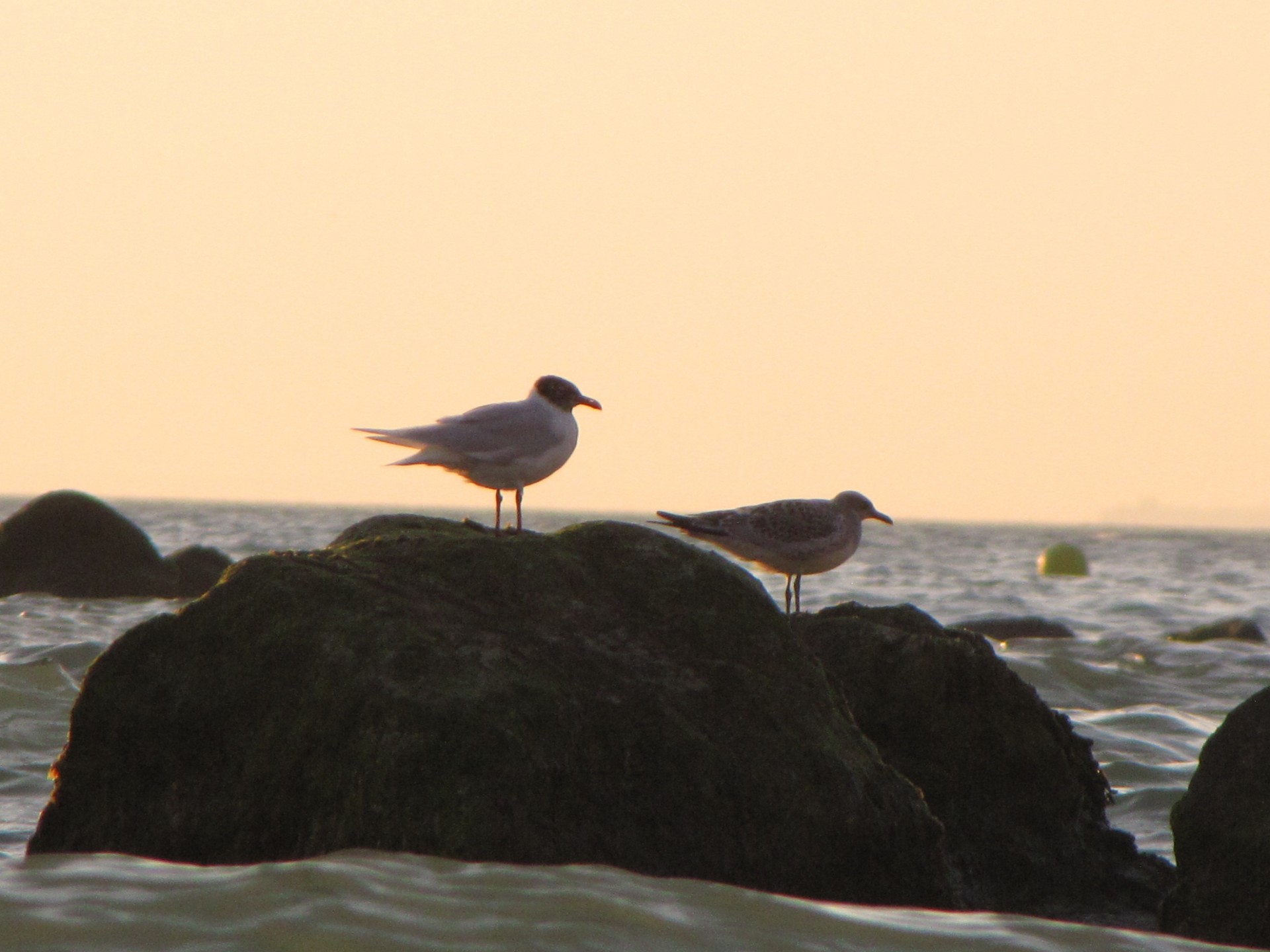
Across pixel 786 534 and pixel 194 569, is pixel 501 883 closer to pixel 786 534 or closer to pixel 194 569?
pixel 786 534

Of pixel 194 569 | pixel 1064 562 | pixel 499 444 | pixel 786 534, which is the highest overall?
pixel 499 444

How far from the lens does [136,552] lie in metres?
19.1

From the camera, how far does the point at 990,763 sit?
22.7 ft

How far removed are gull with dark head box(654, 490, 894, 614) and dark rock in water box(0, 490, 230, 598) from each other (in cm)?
968

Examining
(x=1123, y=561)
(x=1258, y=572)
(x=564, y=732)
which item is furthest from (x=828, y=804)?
(x=1123, y=561)

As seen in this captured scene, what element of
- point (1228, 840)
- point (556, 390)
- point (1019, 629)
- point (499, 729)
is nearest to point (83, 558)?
point (1019, 629)

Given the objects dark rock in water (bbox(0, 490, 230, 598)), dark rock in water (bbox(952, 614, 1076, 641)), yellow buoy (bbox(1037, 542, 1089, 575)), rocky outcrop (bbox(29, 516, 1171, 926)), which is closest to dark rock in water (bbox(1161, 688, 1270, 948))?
rocky outcrop (bbox(29, 516, 1171, 926))

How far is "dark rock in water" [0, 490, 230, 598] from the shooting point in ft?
60.4

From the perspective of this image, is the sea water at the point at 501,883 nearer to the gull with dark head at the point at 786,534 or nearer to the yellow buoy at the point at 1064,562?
the gull with dark head at the point at 786,534

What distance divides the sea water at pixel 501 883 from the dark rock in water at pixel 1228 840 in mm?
731

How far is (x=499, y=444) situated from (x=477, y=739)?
3.39 m

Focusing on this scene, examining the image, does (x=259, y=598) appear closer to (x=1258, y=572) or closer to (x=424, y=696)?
(x=424, y=696)

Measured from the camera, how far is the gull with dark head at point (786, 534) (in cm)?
1066

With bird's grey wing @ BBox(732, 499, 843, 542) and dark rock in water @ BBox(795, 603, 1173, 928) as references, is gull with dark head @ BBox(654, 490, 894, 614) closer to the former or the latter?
bird's grey wing @ BBox(732, 499, 843, 542)
